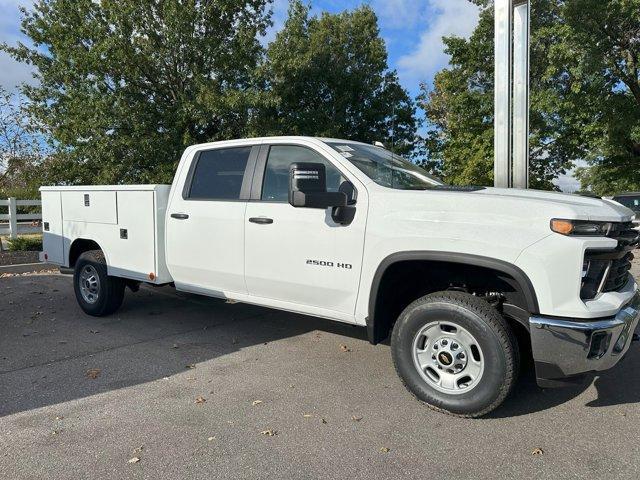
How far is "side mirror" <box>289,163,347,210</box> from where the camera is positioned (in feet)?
12.6

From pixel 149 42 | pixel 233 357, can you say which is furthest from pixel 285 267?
pixel 149 42

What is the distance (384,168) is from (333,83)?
17.0m

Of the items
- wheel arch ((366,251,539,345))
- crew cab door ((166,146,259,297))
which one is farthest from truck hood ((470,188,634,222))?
crew cab door ((166,146,259,297))

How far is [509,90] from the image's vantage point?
6.61 meters

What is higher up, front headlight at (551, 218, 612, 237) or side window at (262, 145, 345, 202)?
side window at (262, 145, 345, 202)

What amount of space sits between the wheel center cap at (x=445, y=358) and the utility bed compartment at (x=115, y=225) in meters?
3.06

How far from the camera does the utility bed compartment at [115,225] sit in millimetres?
5520

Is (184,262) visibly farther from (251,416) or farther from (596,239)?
(596,239)

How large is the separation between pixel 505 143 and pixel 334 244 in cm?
345

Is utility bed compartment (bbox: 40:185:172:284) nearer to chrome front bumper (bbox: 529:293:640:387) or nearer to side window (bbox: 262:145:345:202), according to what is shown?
side window (bbox: 262:145:345:202)

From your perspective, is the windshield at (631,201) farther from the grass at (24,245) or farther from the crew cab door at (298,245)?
the grass at (24,245)

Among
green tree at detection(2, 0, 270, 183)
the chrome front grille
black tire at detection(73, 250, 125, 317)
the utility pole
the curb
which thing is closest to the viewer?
the chrome front grille

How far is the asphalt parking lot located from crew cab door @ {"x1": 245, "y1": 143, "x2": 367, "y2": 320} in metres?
0.71

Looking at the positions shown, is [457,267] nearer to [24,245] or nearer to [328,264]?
[328,264]
